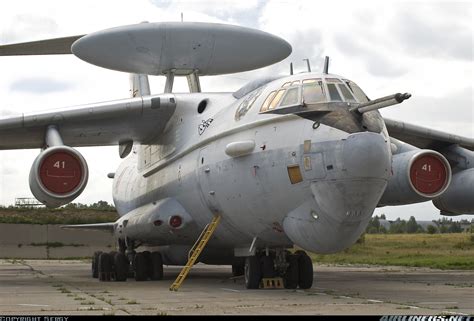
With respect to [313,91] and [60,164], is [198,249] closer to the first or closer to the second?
[60,164]

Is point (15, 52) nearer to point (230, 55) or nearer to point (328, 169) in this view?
point (230, 55)

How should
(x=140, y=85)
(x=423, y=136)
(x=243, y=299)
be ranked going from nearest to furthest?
(x=243, y=299) → (x=423, y=136) → (x=140, y=85)

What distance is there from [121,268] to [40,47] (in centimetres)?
646

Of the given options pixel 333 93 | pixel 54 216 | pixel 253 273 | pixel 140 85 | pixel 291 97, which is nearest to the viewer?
pixel 333 93

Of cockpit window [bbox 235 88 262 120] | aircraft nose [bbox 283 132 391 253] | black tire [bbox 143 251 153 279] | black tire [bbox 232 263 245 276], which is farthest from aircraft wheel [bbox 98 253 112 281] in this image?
aircraft nose [bbox 283 132 391 253]

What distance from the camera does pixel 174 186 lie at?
13609 millimetres

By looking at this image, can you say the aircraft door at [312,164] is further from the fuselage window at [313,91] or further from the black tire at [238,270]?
the black tire at [238,270]

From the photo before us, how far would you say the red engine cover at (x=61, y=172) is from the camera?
12.4m

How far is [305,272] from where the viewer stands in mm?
11047

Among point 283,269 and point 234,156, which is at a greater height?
point 234,156

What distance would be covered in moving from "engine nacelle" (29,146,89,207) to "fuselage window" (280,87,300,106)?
383 centimetres

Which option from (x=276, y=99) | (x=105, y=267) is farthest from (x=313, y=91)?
(x=105, y=267)

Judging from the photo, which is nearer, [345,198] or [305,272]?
[345,198]

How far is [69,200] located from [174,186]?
2.00 m
